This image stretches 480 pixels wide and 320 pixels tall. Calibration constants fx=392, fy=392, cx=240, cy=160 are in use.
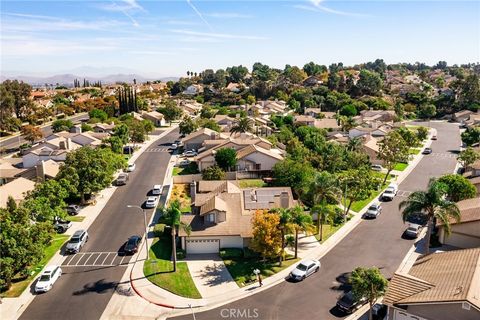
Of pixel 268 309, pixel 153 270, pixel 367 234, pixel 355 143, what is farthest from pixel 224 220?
Result: pixel 355 143

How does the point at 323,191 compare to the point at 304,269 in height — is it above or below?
above

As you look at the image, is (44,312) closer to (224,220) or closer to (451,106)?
(224,220)

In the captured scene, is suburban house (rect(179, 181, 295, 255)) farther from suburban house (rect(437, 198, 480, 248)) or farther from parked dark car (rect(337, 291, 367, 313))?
suburban house (rect(437, 198, 480, 248))

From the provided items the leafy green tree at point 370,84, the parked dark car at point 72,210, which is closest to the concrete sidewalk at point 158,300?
the parked dark car at point 72,210

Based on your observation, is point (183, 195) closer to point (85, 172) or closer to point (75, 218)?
point (85, 172)

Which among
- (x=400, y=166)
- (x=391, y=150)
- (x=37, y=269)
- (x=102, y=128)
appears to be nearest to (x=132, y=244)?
(x=37, y=269)

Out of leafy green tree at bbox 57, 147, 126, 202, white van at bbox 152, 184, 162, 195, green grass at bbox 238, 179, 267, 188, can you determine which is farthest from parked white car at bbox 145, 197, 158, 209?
green grass at bbox 238, 179, 267, 188

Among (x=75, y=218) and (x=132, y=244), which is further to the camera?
Answer: (x=75, y=218)
